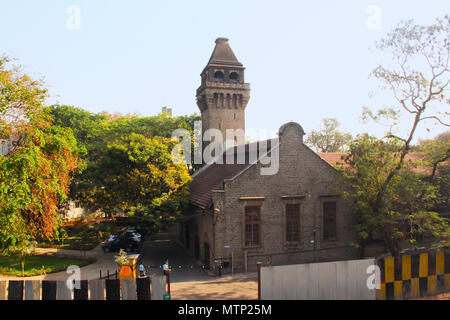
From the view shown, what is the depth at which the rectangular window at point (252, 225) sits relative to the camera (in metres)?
22.0

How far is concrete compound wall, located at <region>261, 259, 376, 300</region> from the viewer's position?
553 inches

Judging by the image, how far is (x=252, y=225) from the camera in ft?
72.6

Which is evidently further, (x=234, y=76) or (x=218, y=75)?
(x=234, y=76)

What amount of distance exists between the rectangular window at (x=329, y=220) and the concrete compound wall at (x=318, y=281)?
876cm

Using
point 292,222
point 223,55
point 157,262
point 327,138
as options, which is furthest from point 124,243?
point 327,138

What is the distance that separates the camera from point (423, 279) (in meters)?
17.2

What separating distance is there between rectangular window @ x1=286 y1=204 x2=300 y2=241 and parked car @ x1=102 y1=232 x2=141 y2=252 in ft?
44.4

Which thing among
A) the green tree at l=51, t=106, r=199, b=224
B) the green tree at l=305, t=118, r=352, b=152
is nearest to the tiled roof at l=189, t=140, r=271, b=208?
the green tree at l=51, t=106, r=199, b=224

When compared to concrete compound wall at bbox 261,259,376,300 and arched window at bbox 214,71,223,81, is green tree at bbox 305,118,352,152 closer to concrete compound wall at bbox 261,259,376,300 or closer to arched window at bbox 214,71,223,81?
arched window at bbox 214,71,223,81

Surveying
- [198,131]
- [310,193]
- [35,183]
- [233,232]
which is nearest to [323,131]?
[198,131]

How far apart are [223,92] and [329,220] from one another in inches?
771

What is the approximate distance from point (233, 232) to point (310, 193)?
612cm

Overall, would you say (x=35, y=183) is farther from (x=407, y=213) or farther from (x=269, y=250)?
(x=407, y=213)

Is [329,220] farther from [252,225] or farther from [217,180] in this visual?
[217,180]
